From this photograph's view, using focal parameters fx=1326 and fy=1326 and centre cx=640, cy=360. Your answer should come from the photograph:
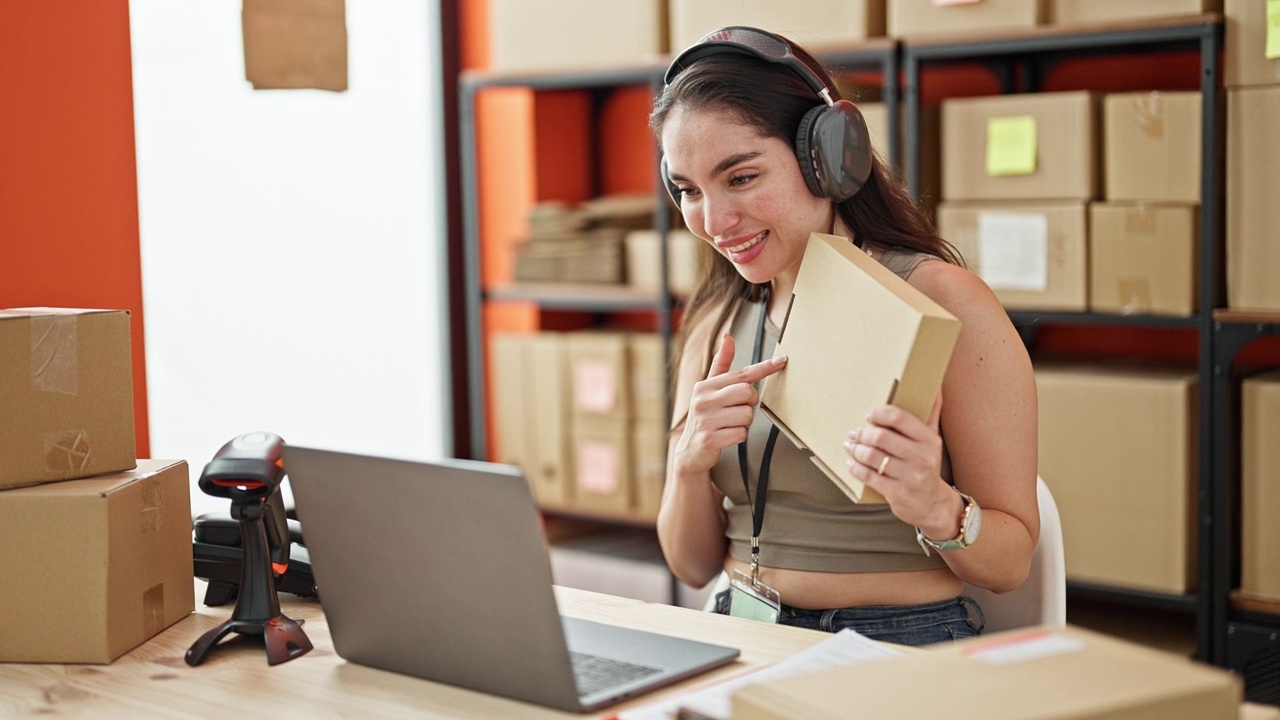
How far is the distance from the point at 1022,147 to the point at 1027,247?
0.21 m

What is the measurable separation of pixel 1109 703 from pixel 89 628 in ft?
3.52

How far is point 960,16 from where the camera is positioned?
286cm

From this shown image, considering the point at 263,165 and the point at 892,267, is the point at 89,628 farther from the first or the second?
the point at 263,165

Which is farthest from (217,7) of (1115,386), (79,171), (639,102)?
(1115,386)

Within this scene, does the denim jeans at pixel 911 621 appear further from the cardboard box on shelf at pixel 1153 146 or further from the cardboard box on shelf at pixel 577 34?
the cardboard box on shelf at pixel 577 34

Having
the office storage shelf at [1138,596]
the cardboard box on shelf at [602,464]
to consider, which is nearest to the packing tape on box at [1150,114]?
the office storage shelf at [1138,596]

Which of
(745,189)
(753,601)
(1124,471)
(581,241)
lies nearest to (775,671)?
(753,601)

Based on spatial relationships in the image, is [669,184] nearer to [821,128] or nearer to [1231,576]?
[821,128]

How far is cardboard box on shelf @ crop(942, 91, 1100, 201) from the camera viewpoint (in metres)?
2.72

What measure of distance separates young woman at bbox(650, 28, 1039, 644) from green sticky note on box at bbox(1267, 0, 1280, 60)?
3.53ft

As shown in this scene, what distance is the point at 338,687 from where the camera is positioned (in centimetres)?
133

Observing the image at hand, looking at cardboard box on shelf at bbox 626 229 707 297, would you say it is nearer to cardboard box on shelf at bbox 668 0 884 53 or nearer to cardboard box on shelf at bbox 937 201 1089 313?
cardboard box on shelf at bbox 668 0 884 53

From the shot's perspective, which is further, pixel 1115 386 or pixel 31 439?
pixel 1115 386

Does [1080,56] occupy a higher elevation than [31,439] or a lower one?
higher
